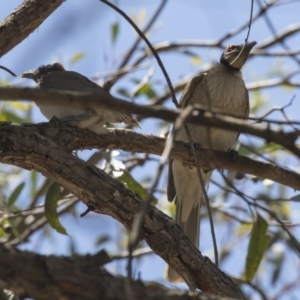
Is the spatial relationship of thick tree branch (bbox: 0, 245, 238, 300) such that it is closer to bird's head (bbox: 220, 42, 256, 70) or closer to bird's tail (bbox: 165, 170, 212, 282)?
bird's tail (bbox: 165, 170, 212, 282)

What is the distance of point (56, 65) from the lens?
544cm

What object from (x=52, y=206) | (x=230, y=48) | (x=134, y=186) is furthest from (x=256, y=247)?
(x=230, y=48)

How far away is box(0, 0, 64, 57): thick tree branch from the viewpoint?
3.57m

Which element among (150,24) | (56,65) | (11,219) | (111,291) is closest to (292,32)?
(150,24)

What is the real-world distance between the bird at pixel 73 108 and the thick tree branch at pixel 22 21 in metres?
0.37

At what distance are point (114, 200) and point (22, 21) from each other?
1.12 m

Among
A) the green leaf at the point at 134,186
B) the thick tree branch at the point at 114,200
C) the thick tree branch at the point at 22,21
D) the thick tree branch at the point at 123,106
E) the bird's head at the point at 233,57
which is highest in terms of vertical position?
the bird's head at the point at 233,57

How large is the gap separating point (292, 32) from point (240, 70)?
0.96 m

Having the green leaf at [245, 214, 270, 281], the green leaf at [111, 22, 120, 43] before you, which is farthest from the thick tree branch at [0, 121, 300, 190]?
the green leaf at [111, 22, 120, 43]

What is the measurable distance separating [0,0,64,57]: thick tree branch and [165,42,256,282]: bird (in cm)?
184

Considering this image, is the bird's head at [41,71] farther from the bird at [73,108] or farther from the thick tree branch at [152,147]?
the thick tree branch at [152,147]

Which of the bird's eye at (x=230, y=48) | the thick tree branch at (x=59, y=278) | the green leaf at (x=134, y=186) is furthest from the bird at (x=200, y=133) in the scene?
the thick tree branch at (x=59, y=278)

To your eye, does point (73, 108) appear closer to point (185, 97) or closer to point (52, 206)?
point (52, 206)

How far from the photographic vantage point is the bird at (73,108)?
4098 millimetres
